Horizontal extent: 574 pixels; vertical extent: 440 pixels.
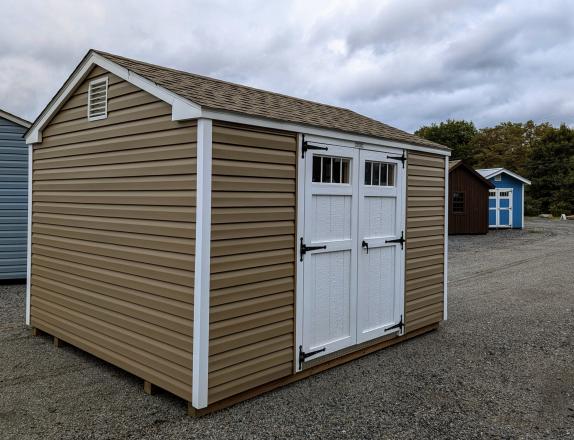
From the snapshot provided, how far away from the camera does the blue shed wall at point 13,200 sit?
312 inches

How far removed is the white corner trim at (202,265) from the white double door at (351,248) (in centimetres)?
104

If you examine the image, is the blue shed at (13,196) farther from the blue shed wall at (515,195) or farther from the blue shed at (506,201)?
the blue shed wall at (515,195)

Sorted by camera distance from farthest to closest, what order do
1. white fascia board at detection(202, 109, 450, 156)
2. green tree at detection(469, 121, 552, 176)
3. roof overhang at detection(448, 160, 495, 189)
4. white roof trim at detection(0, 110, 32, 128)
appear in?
1. green tree at detection(469, 121, 552, 176)
2. roof overhang at detection(448, 160, 495, 189)
3. white roof trim at detection(0, 110, 32, 128)
4. white fascia board at detection(202, 109, 450, 156)

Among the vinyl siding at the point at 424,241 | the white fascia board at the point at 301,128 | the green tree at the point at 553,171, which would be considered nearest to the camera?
the white fascia board at the point at 301,128

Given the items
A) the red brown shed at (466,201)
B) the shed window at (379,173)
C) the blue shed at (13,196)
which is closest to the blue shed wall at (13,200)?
the blue shed at (13,196)

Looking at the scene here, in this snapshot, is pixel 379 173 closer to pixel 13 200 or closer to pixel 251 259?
pixel 251 259

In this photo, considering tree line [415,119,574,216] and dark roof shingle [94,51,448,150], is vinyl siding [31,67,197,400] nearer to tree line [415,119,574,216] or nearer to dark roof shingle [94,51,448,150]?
dark roof shingle [94,51,448,150]

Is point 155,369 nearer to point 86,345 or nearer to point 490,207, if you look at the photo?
point 86,345

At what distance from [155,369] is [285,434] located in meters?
1.21

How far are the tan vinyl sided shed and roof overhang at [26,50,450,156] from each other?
17 millimetres

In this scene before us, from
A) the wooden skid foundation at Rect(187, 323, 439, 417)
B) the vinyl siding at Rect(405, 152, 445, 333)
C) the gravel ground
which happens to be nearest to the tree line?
the gravel ground

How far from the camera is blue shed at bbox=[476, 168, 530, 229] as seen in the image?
2139cm

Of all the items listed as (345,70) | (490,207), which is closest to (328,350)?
(345,70)

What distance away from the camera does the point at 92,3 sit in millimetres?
7055
